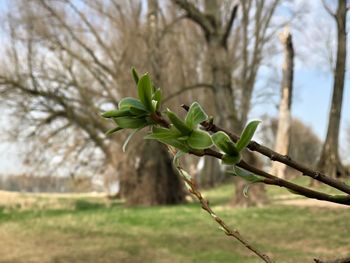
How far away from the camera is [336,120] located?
16.8 m

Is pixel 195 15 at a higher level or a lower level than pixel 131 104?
higher

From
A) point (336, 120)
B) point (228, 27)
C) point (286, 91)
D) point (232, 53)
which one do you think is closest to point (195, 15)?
point (228, 27)

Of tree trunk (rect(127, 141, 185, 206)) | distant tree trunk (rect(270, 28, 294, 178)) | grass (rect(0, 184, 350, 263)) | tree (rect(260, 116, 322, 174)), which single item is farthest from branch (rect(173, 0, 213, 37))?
tree (rect(260, 116, 322, 174))

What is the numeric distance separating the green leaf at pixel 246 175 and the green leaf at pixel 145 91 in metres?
0.10

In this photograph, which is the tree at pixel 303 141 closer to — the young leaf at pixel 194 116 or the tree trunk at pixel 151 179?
the tree trunk at pixel 151 179

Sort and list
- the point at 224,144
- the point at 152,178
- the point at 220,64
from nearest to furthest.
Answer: the point at 224,144 → the point at 220,64 → the point at 152,178

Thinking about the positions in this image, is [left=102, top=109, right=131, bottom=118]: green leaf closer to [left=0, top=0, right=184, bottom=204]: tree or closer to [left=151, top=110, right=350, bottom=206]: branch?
[left=151, top=110, right=350, bottom=206]: branch

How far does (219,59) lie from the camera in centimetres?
1491

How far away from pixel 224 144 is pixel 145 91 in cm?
9

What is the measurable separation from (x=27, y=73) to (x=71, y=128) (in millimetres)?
2905

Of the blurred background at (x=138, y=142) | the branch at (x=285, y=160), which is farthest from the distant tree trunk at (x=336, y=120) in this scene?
the branch at (x=285, y=160)

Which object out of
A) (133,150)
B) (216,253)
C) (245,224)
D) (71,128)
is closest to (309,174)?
(216,253)

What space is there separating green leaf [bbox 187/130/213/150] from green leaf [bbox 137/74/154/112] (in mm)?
48

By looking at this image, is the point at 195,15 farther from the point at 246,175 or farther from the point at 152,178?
the point at 246,175
